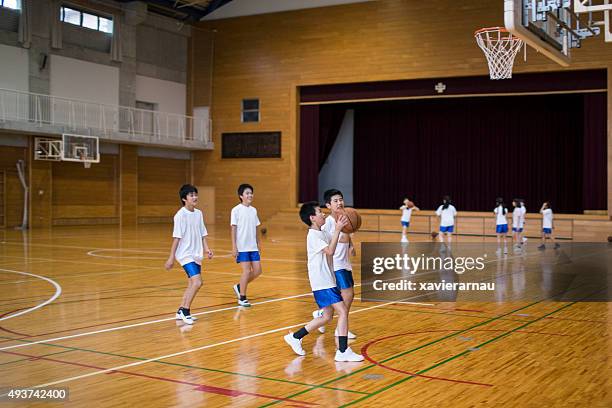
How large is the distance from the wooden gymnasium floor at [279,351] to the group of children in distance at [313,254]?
0.90 feet

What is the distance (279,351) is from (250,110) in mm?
28570

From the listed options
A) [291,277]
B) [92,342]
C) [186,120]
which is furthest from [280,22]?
[92,342]

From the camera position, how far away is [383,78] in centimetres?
3133

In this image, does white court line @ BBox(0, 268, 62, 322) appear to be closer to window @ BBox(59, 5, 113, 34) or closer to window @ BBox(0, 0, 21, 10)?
window @ BBox(0, 0, 21, 10)

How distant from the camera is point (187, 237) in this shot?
28.9ft

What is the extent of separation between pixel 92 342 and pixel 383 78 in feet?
83.3

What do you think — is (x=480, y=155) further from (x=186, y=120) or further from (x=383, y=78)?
(x=186, y=120)

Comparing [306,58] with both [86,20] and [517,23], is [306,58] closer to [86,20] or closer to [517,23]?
[86,20]

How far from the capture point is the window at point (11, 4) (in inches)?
1127

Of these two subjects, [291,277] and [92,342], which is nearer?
[92,342]

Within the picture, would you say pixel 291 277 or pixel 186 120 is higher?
Answer: pixel 186 120

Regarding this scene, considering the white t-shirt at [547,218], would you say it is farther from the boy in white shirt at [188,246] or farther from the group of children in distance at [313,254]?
the boy in white shirt at [188,246]

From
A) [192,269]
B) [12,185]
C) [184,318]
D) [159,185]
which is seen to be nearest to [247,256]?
[192,269]

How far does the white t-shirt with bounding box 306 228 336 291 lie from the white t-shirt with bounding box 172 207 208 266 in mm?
2378
